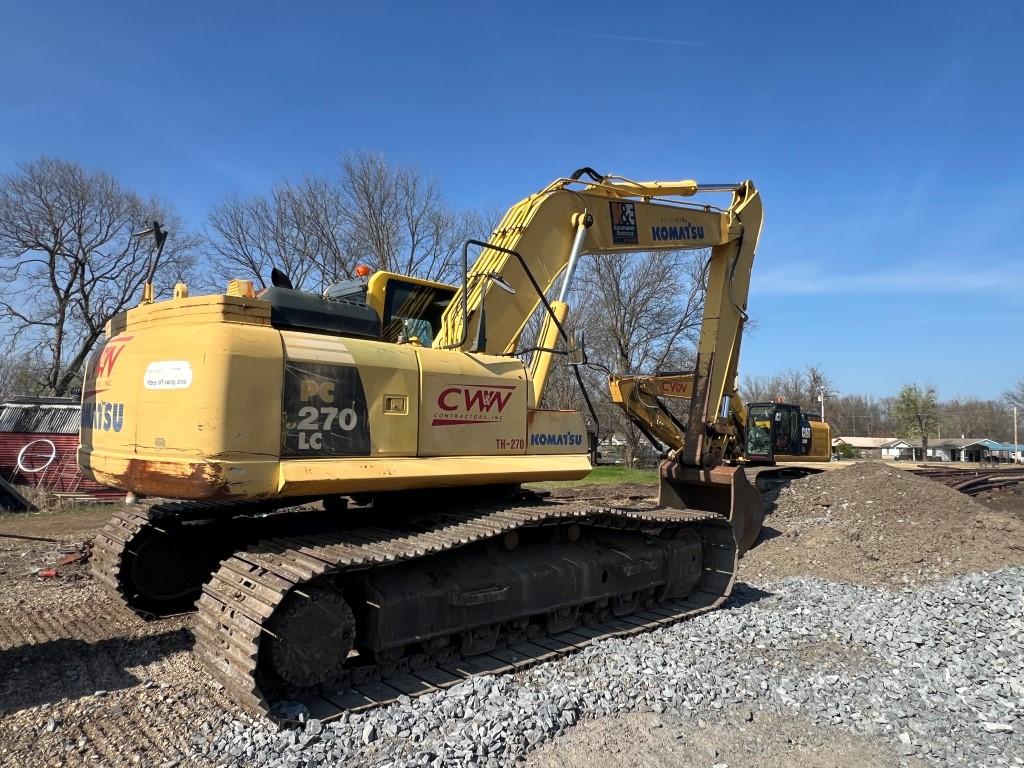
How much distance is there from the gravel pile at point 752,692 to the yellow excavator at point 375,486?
331 millimetres

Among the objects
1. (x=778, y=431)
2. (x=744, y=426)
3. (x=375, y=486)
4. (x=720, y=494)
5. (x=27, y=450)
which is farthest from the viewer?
(x=778, y=431)

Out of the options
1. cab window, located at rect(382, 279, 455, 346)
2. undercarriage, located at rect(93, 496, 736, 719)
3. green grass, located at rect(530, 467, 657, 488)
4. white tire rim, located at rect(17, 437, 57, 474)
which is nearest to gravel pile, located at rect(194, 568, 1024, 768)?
undercarriage, located at rect(93, 496, 736, 719)

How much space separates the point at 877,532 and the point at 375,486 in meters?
7.70

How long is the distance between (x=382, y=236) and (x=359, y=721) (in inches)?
1060

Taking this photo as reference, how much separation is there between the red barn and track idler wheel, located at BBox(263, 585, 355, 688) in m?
12.9

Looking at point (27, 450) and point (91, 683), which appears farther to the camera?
point (27, 450)

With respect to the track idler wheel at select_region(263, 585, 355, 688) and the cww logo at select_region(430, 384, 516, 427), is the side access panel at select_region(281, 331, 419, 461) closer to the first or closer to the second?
the cww logo at select_region(430, 384, 516, 427)

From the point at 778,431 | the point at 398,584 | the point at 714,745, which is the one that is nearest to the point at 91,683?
the point at 398,584

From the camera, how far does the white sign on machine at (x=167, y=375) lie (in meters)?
4.33

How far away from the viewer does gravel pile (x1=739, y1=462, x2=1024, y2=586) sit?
331 inches

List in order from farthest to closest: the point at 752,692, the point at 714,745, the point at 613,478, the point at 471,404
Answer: the point at 613,478 < the point at 471,404 < the point at 752,692 < the point at 714,745

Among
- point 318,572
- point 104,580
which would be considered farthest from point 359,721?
point 104,580

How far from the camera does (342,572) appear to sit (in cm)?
442

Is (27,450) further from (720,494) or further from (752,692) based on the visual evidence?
(752,692)
